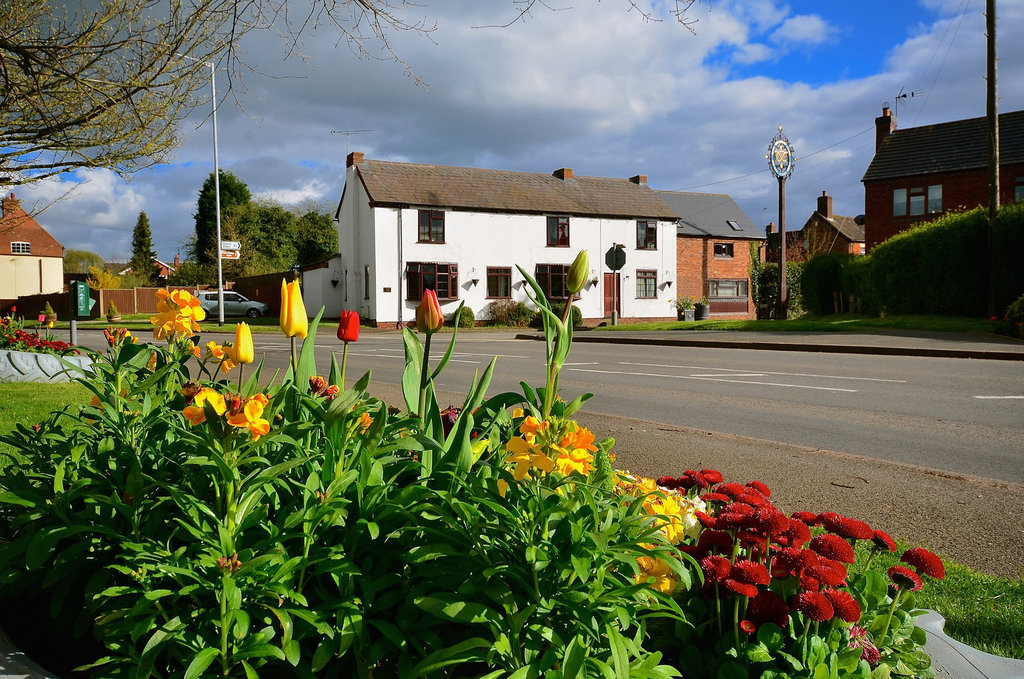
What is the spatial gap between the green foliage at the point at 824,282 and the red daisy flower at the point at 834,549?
26.9 meters

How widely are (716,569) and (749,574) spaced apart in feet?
0.25

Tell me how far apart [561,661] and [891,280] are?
24.6 meters

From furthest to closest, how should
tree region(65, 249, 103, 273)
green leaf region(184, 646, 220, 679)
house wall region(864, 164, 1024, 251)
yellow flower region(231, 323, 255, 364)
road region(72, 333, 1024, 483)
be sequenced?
tree region(65, 249, 103, 273) → house wall region(864, 164, 1024, 251) → road region(72, 333, 1024, 483) → yellow flower region(231, 323, 255, 364) → green leaf region(184, 646, 220, 679)

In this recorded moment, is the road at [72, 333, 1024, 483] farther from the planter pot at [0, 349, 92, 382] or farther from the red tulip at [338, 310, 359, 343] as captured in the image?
the red tulip at [338, 310, 359, 343]

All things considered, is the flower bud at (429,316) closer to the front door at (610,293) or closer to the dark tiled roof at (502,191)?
the dark tiled roof at (502,191)

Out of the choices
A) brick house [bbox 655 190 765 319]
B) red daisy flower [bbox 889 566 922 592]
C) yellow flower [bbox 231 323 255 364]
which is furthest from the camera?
brick house [bbox 655 190 765 319]

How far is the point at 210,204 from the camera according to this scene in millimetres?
57188

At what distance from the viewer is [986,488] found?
4391mm

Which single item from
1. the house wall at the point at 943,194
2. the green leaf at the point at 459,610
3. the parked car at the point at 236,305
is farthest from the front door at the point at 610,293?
the green leaf at the point at 459,610

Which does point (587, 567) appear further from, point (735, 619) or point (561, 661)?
point (735, 619)

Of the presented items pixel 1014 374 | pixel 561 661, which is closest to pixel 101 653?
pixel 561 661

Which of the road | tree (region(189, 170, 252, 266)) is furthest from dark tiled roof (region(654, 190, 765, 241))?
tree (region(189, 170, 252, 266))

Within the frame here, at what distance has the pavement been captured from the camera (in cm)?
179

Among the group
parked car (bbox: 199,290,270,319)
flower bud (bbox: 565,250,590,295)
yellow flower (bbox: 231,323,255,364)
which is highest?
parked car (bbox: 199,290,270,319)
